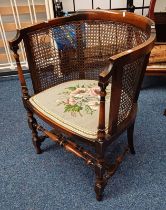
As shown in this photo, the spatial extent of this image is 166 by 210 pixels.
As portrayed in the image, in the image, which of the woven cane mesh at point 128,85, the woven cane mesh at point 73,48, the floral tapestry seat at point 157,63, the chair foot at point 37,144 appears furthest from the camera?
the floral tapestry seat at point 157,63

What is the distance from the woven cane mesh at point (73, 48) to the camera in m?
1.25

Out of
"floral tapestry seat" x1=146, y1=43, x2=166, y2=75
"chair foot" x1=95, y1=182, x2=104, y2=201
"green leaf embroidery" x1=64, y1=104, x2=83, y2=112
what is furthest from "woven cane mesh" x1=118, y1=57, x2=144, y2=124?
"floral tapestry seat" x1=146, y1=43, x2=166, y2=75

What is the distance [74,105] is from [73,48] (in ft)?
1.28

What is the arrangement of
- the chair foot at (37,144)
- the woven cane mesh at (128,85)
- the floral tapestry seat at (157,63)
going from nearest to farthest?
the woven cane mesh at (128,85)
the chair foot at (37,144)
the floral tapestry seat at (157,63)

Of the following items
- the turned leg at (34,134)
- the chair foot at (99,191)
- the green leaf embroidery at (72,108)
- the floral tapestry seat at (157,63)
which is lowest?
the chair foot at (99,191)

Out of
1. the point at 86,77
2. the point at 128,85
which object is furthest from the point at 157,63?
the point at 128,85

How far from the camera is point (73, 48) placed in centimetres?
137

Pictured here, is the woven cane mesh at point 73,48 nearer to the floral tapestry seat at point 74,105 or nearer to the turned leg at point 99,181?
the floral tapestry seat at point 74,105

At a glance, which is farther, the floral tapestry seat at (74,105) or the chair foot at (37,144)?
the chair foot at (37,144)

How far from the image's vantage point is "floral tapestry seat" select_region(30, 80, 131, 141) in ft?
3.42

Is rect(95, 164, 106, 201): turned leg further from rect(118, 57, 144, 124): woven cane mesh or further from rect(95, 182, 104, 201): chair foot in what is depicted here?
rect(118, 57, 144, 124): woven cane mesh

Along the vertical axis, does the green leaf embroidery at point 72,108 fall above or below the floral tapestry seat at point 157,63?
above

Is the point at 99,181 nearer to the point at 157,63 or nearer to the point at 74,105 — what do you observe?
the point at 74,105

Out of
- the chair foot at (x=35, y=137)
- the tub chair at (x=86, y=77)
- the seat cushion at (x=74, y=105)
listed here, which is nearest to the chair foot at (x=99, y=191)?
the tub chair at (x=86, y=77)
